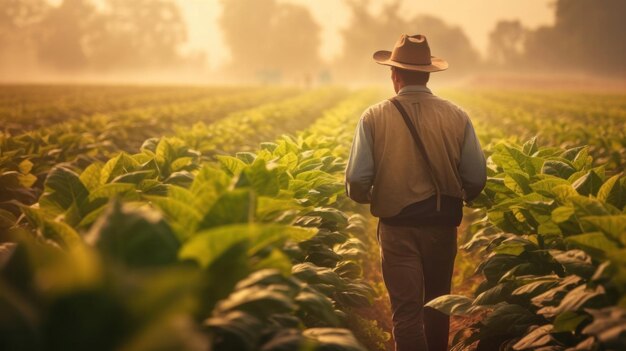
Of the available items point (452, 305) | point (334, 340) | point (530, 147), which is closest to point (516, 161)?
point (530, 147)

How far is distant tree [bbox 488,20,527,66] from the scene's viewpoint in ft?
425

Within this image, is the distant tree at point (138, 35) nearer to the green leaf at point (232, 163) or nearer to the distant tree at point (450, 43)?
the distant tree at point (450, 43)

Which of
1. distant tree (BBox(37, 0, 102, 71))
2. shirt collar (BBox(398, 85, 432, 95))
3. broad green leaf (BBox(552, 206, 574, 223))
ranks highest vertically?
distant tree (BBox(37, 0, 102, 71))

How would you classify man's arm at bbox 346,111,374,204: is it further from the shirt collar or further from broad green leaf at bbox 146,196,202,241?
broad green leaf at bbox 146,196,202,241

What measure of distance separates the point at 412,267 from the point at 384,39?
130 meters

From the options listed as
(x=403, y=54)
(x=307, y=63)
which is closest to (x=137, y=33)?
(x=307, y=63)

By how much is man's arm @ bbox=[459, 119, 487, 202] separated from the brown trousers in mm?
330

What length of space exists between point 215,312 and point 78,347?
492 millimetres

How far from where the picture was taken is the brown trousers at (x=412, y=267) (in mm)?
3314

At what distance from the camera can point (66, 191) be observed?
87.1 inches

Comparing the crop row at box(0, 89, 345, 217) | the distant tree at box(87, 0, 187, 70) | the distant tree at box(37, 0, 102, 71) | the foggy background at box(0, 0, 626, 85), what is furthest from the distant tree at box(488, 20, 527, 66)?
the crop row at box(0, 89, 345, 217)

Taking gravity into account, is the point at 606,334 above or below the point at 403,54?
below

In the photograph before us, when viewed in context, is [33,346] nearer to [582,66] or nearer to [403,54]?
[403,54]

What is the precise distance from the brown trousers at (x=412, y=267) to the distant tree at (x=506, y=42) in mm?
136338
